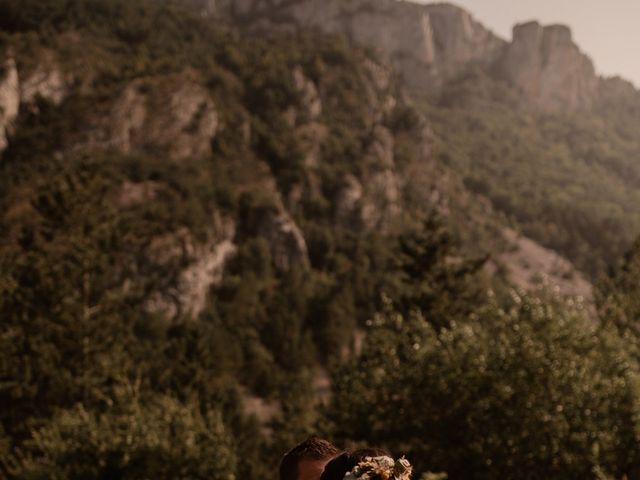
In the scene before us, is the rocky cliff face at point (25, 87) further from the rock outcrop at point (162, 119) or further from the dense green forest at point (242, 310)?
the rock outcrop at point (162, 119)

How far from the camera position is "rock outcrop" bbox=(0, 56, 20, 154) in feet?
403

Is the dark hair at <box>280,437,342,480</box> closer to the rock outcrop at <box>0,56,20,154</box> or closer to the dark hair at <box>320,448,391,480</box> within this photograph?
the dark hair at <box>320,448,391,480</box>

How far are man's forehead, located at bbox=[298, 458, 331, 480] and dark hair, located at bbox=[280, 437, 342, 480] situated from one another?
1.2 inches

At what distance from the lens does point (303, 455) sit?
4906 millimetres

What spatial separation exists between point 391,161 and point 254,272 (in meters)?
81.8

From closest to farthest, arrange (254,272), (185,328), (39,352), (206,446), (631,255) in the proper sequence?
(206,446), (39,352), (185,328), (631,255), (254,272)

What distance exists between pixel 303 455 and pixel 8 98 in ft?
473

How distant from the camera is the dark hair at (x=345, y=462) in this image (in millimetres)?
4449

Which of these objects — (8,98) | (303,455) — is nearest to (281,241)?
(8,98)

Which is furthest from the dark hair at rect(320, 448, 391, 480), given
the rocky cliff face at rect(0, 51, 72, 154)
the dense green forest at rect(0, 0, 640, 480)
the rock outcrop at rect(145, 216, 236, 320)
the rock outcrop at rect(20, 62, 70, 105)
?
the rock outcrop at rect(20, 62, 70, 105)

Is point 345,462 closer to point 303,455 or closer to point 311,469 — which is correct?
point 311,469

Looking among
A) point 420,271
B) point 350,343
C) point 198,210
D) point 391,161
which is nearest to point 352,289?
point 350,343

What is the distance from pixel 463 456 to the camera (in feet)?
61.7

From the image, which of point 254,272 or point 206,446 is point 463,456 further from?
point 254,272
